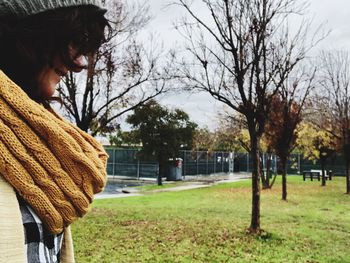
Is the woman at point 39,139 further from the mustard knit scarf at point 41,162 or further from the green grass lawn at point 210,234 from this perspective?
the green grass lawn at point 210,234

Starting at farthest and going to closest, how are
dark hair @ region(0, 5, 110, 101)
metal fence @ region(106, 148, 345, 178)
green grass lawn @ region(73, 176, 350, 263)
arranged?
metal fence @ region(106, 148, 345, 178), green grass lawn @ region(73, 176, 350, 263), dark hair @ region(0, 5, 110, 101)

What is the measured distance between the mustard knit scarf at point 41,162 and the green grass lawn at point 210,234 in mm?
5783

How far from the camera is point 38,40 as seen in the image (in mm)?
925

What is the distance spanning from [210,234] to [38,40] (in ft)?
26.9

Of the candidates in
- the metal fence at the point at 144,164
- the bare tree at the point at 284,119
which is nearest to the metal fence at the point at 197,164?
the metal fence at the point at 144,164

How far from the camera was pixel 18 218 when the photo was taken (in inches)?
29.5

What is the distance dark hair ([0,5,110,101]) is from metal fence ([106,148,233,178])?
26290 millimetres

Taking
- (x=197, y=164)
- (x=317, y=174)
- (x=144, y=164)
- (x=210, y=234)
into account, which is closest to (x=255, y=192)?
(x=210, y=234)

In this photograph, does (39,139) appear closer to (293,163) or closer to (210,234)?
(210,234)

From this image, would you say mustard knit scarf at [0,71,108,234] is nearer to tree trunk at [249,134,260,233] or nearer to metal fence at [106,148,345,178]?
tree trunk at [249,134,260,233]

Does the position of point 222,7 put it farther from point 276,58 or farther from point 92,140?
point 92,140

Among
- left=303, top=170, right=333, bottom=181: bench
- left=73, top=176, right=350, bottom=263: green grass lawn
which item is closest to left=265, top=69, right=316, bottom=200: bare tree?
left=73, top=176, right=350, bottom=263: green grass lawn

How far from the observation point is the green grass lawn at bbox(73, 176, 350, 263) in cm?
691

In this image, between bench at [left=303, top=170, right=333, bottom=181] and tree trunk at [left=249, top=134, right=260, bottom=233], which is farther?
bench at [left=303, top=170, right=333, bottom=181]
